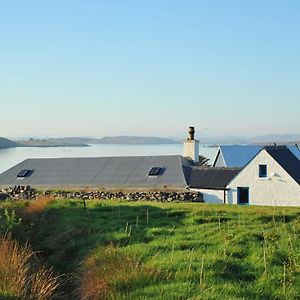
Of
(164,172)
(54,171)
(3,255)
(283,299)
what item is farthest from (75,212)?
(54,171)

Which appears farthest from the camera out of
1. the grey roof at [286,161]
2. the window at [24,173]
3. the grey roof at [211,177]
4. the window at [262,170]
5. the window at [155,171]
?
the window at [24,173]

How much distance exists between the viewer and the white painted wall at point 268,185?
32031 millimetres

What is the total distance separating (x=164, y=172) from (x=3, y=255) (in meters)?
25.8

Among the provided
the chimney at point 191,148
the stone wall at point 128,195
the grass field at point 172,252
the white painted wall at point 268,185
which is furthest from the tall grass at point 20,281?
the chimney at point 191,148

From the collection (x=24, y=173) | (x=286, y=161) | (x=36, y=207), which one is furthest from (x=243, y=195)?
(x=36, y=207)

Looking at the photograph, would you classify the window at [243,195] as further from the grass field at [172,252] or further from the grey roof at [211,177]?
the grass field at [172,252]

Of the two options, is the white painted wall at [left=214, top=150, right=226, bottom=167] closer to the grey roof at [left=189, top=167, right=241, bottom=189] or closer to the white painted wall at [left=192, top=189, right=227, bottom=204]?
the grey roof at [left=189, top=167, right=241, bottom=189]

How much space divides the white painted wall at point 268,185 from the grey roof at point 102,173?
152 inches

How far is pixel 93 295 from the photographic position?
29.2ft

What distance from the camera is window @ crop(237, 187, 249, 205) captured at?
33500mm

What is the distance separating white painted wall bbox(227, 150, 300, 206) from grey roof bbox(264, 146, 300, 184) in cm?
34

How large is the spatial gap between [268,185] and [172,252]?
23.4 metres

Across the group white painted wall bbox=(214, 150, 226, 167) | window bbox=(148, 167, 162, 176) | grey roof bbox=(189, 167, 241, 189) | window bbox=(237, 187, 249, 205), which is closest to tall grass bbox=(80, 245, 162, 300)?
grey roof bbox=(189, 167, 241, 189)

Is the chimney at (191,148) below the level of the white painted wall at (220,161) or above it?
above
